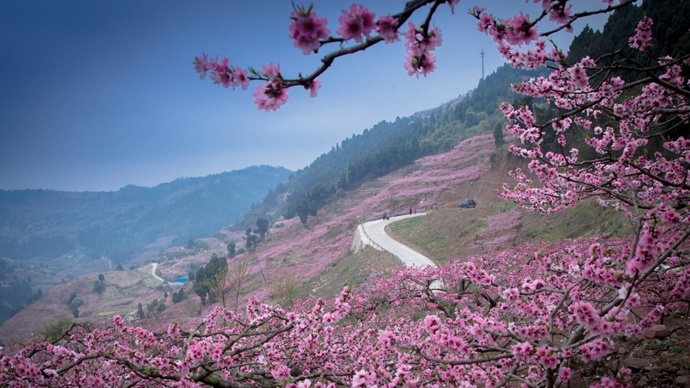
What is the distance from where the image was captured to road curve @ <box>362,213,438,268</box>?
810 inches

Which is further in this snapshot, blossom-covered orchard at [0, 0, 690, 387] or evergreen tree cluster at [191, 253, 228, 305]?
evergreen tree cluster at [191, 253, 228, 305]

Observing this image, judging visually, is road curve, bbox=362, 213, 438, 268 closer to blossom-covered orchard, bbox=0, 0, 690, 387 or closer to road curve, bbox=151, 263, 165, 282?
blossom-covered orchard, bbox=0, 0, 690, 387

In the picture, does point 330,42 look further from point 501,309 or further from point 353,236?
point 353,236

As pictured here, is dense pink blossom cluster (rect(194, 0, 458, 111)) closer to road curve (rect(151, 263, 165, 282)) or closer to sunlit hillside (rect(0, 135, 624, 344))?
sunlit hillside (rect(0, 135, 624, 344))

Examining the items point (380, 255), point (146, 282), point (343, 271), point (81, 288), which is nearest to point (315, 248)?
point (343, 271)

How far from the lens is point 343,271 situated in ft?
89.1

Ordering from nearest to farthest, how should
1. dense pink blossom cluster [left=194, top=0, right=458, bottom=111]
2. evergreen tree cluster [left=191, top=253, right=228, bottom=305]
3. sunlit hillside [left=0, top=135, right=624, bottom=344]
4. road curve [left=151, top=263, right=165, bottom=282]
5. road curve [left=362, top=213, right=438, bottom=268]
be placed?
dense pink blossom cluster [left=194, top=0, right=458, bottom=111]
road curve [left=362, top=213, right=438, bottom=268]
sunlit hillside [left=0, top=135, right=624, bottom=344]
evergreen tree cluster [left=191, top=253, right=228, bottom=305]
road curve [left=151, top=263, right=165, bottom=282]

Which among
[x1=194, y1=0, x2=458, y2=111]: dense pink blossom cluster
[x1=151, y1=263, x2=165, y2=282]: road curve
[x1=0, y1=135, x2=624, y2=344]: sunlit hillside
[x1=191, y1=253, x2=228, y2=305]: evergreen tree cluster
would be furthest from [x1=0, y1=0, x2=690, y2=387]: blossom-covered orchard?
[x1=151, y1=263, x2=165, y2=282]: road curve

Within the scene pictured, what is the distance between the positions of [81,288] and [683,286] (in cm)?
10020

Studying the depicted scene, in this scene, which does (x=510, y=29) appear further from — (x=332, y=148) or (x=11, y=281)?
(x=11, y=281)

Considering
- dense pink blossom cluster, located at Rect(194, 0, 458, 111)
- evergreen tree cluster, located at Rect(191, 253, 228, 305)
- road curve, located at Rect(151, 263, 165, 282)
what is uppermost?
dense pink blossom cluster, located at Rect(194, 0, 458, 111)

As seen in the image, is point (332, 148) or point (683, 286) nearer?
point (683, 286)

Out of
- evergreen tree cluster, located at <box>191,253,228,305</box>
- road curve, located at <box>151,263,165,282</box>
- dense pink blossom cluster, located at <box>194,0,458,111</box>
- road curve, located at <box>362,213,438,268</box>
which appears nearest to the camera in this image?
dense pink blossom cluster, located at <box>194,0,458,111</box>

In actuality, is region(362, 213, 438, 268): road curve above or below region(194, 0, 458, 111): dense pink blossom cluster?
below
